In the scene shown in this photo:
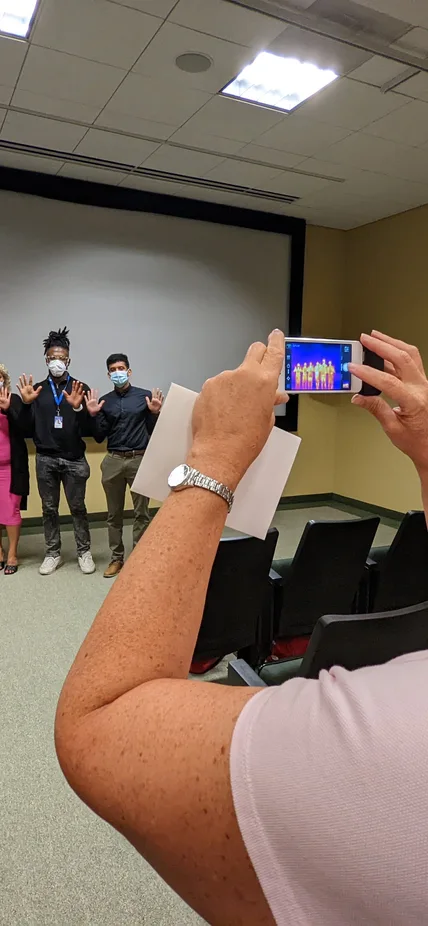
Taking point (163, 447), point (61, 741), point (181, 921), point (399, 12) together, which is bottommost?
point (181, 921)

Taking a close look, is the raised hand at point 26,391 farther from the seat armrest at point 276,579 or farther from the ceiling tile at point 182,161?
the seat armrest at point 276,579

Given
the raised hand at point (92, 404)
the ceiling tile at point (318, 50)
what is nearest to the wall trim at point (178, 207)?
the raised hand at point (92, 404)

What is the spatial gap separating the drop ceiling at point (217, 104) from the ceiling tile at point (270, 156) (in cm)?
2

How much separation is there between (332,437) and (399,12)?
4458 mm

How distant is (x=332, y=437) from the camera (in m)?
6.53

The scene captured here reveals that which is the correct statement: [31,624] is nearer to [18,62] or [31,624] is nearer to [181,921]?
[181,921]

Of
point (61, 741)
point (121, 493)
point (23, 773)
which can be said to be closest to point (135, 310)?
point (121, 493)

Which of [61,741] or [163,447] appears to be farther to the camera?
[163,447]

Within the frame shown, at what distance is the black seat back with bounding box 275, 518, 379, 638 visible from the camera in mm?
2369

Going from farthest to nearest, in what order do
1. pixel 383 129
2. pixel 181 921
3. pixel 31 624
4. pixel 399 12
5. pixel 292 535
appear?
pixel 292 535 < pixel 383 129 < pixel 31 624 < pixel 399 12 < pixel 181 921

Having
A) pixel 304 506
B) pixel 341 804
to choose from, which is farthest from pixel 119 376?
pixel 341 804

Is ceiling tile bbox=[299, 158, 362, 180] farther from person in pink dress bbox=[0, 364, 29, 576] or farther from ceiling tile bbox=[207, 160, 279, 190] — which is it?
person in pink dress bbox=[0, 364, 29, 576]

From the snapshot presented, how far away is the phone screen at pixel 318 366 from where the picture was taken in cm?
97

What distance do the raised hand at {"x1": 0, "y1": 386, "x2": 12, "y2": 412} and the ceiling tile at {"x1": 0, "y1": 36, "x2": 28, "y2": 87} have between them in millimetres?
1881
